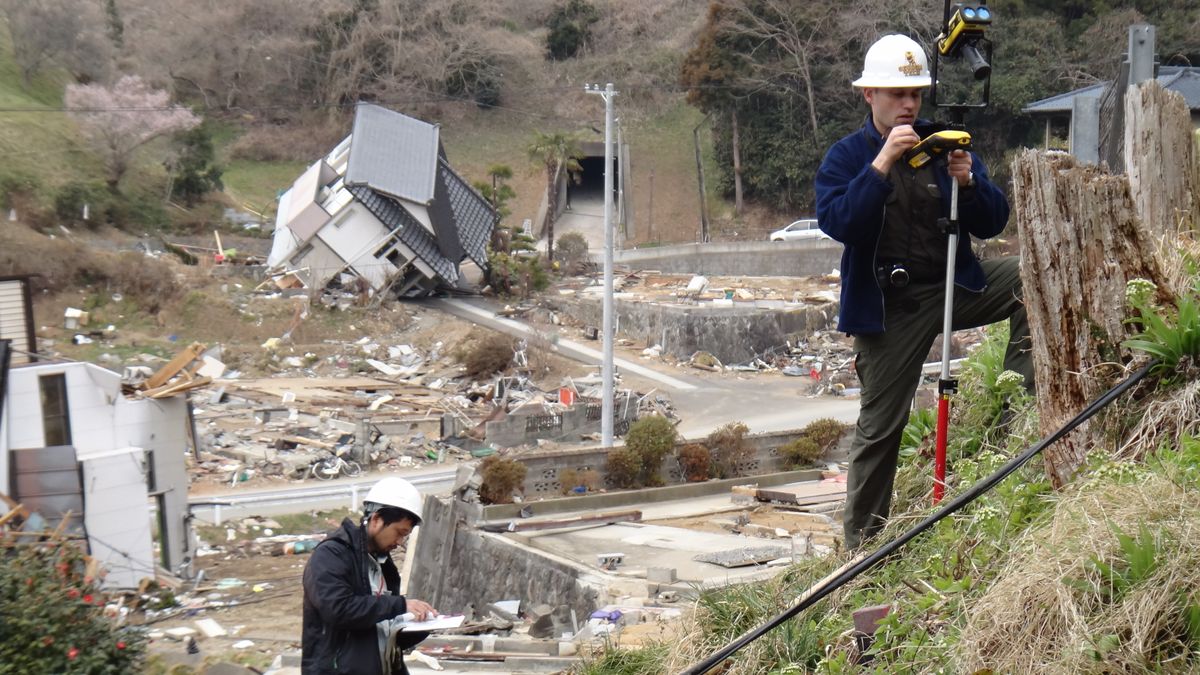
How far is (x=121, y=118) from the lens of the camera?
48344 millimetres

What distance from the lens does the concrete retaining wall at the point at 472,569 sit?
1529 cm

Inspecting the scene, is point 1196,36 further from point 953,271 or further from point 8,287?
point 953,271

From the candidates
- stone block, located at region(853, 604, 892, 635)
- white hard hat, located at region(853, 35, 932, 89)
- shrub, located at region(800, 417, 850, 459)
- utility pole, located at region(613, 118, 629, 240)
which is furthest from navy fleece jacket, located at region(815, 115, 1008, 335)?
utility pole, located at region(613, 118, 629, 240)

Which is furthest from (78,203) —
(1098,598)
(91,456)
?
(1098,598)

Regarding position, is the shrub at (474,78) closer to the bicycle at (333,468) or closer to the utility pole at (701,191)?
the utility pole at (701,191)

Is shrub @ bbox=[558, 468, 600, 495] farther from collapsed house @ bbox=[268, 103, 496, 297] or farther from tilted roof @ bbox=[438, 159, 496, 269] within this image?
tilted roof @ bbox=[438, 159, 496, 269]

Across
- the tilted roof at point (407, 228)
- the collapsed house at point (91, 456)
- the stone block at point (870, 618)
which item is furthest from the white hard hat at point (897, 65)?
the tilted roof at point (407, 228)

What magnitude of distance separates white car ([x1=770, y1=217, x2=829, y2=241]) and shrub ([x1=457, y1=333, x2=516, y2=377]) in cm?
1400

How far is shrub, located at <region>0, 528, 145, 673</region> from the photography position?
1055cm

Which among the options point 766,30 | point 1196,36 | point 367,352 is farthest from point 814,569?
point 766,30

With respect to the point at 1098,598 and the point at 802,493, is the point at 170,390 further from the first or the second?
the point at 1098,598

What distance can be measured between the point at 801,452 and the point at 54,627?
16.3 m

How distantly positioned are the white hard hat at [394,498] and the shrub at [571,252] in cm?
4179

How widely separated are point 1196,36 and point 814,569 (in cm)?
4120
